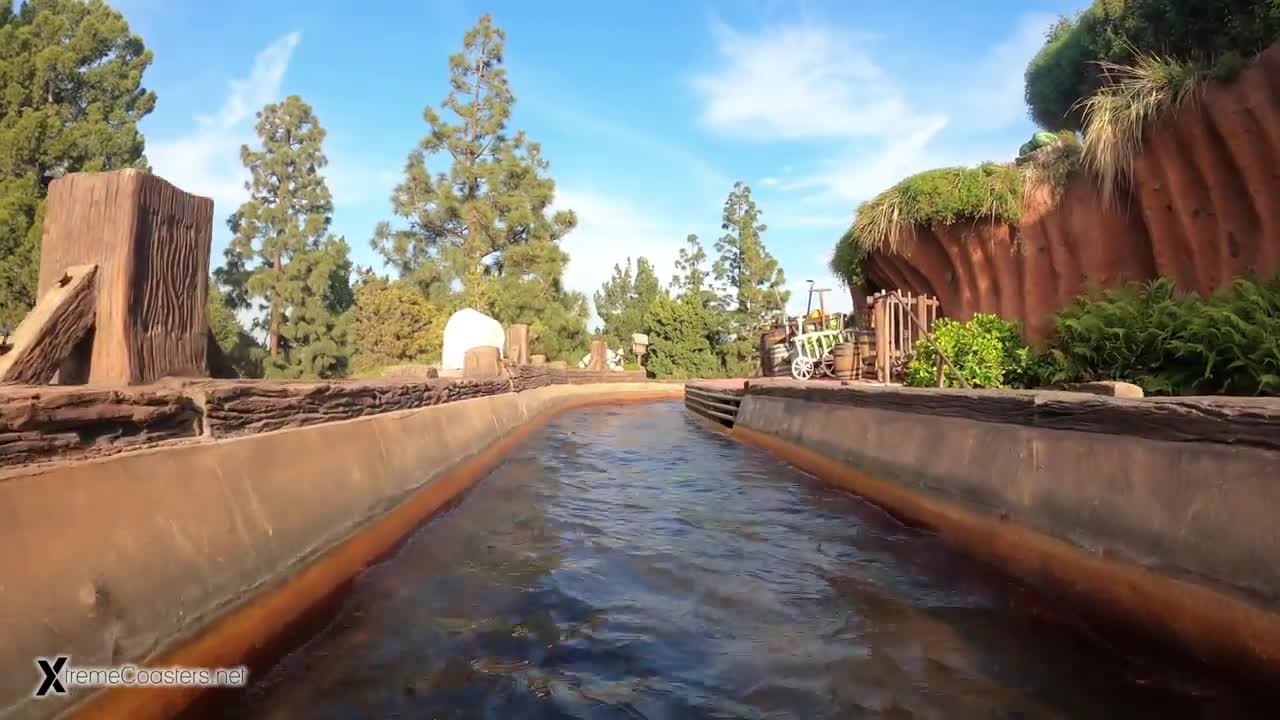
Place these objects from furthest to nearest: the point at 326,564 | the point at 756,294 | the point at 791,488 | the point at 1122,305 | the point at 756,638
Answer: the point at 756,294 < the point at 791,488 < the point at 1122,305 < the point at 326,564 < the point at 756,638

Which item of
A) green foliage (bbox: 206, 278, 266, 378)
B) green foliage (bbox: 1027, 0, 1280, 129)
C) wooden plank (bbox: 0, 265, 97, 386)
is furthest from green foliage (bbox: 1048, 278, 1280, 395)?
green foliage (bbox: 206, 278, 266, 378)

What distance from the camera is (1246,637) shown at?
2.85 metres

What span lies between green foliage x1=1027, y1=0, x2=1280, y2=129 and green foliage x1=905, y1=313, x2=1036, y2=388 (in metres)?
3.52

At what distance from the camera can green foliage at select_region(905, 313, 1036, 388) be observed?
8.88 meters

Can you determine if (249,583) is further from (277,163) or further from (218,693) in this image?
(277,163)

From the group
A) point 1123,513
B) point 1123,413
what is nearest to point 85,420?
point 1123,513

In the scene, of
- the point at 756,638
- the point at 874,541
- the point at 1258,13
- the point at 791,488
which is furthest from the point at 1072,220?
the point at 756,638

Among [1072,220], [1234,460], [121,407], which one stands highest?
[1072,220]

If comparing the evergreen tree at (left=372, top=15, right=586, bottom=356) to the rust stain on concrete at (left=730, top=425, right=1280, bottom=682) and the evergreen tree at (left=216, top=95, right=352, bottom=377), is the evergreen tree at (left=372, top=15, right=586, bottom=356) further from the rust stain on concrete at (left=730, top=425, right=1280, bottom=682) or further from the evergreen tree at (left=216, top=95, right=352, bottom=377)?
the rust stain on concrete at (left=730, top=425, right=1280, bottom=682)

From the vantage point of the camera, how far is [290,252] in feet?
119

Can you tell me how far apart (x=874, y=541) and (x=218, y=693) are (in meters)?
4.46

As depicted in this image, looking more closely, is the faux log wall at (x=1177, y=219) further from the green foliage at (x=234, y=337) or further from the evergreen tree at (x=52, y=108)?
the green foliage at (x=234, y=337)

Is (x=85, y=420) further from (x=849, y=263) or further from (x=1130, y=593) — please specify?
(x=849, y=263)

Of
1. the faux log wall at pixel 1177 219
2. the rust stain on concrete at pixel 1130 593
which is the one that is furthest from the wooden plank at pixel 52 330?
the faux log wall at pixel 1177 219
